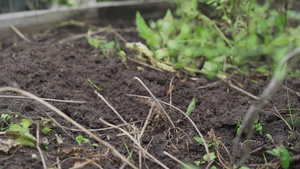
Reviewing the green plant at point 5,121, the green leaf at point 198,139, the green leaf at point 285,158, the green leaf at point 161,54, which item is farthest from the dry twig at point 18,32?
the green leaf at point 285,158

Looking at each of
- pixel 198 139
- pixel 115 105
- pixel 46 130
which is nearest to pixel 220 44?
pixel 115 105

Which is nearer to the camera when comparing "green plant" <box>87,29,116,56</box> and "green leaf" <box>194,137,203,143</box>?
"green leaf" <box>194,137,203,143</box>

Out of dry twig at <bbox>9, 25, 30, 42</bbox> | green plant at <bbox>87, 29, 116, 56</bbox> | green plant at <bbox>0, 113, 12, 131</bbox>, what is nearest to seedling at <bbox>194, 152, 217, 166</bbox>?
green plant at <bbox>0, 113, 12, 131</bbox>

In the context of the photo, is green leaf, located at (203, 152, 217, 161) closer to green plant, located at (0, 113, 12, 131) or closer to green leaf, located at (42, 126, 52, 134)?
green leaf, located at (42, 126, 52, 134)

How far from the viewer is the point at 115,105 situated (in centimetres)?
195

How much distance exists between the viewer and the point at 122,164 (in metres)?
1.42

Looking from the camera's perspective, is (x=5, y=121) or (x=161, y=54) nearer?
(x=5, y=121)

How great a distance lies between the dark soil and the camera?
147 cm

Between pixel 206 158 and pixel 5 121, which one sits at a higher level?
pixel 5 121


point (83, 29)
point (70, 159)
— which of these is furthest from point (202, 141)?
point (83, 29)

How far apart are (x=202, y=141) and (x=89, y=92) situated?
0.76 metres

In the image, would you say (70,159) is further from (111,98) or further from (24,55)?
(24,55)

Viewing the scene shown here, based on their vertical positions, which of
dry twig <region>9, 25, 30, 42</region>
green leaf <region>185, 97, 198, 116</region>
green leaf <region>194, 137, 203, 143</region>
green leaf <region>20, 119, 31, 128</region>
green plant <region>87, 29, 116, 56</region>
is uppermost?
dry twig <region>9, 25, 30, 42</region>

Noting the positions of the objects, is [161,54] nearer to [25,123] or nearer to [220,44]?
[220,44]
